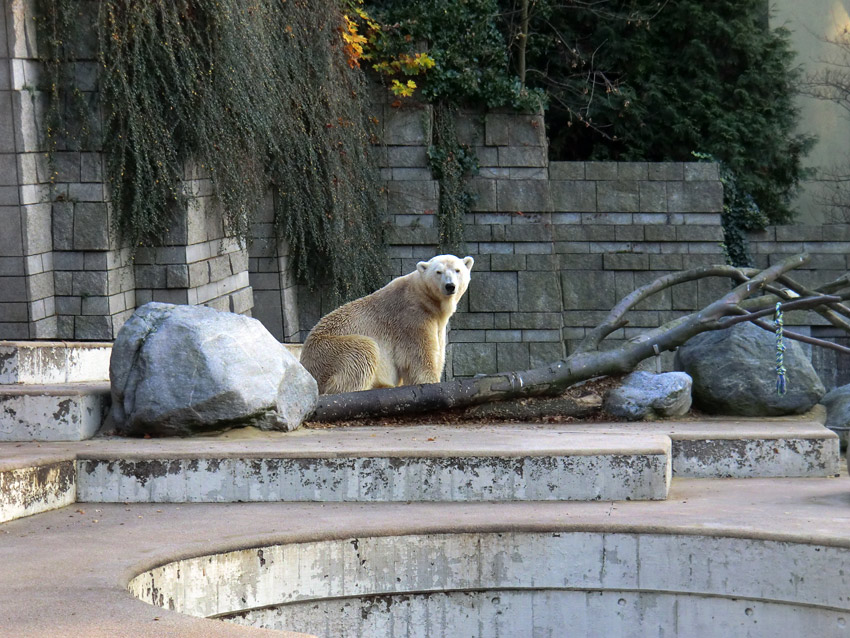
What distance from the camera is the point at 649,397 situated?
6.25 metres

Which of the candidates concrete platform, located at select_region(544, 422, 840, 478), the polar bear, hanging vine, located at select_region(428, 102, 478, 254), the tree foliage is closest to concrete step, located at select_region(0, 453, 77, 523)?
the polar bear

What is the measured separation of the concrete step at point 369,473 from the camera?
4.61 metres

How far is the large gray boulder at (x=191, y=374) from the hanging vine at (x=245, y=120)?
224 cm

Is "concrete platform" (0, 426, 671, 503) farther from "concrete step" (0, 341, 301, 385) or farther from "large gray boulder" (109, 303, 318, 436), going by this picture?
"concrete step" (0, 341, 301, 385)

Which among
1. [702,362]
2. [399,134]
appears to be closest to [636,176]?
[399,134]

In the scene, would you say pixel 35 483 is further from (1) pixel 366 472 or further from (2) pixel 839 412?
(2) pixel 839 412

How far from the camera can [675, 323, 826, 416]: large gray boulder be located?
21.4 feet

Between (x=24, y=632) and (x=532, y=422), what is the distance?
4.03 m

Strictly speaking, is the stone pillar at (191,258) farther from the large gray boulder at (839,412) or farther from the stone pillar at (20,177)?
the large gray boulder at (839,412)

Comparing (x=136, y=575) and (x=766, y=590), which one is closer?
(x=136, y=575)

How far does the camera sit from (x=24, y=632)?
2725 millimetres

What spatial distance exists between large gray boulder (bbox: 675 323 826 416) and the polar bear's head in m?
1.68


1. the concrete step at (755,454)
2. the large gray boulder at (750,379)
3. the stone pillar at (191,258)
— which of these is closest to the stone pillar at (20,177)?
the stone pillar at (191,258)

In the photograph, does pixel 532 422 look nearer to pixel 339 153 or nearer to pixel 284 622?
pixel 284 622
